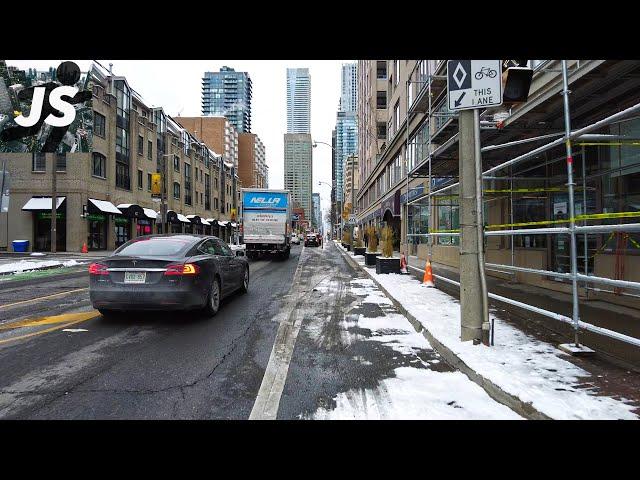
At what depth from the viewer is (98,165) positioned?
33500mm

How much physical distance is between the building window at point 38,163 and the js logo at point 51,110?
609 millimetres

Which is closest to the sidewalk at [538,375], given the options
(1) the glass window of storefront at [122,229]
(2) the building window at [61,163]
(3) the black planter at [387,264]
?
(3) the black planter at [387,264]

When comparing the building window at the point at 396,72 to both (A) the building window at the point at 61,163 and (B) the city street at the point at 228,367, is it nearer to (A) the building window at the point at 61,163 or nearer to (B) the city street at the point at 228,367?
(B) the city street at the point at 228,367

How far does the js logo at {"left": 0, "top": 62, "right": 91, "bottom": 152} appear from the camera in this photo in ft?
100

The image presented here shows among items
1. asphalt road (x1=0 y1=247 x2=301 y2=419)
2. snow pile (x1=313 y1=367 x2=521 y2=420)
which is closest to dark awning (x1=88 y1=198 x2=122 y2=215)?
asphalt road (x1=0 y1=247 x2=301 y2=419)

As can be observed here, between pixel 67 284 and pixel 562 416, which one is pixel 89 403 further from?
pixel 67 284

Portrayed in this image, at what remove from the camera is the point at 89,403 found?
11.8 ft

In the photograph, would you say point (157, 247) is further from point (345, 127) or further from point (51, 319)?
point (345, 127)

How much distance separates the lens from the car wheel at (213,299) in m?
7.27

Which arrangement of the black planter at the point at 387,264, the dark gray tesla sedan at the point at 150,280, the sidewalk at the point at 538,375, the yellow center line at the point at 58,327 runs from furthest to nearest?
the black planter at the point at 387,264, the dark gray tesla sedan at the point at 150,280, the yellow center line at the point at 58,327, the sidewalk at the point at 538,375

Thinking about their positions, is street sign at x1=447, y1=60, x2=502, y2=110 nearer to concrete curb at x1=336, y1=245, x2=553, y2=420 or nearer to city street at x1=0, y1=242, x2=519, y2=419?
concrete curb at x1=336, y1=245, x2=553, y2=420

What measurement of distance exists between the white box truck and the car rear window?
46.0ft

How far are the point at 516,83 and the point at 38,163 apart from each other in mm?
35740
